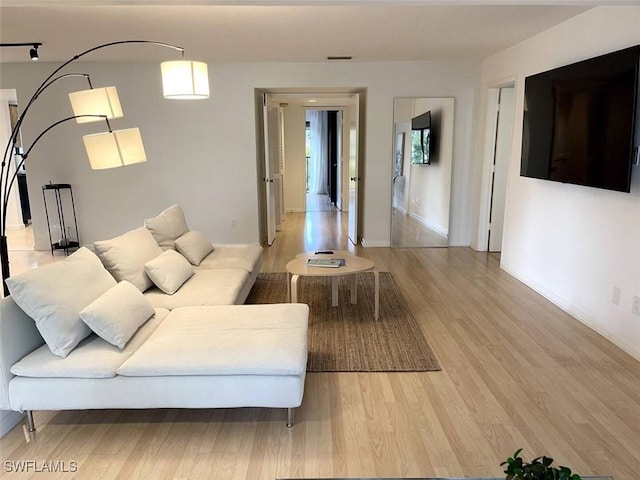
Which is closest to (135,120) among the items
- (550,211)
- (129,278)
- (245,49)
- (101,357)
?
(245,49)

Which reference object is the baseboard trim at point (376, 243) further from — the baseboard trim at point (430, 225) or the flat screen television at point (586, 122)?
the flat screen television at point (586, 122)

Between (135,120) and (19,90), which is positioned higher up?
(19,90)

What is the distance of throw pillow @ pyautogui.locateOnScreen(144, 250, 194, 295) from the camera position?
3221 millimetres

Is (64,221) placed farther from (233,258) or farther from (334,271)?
(334,271)

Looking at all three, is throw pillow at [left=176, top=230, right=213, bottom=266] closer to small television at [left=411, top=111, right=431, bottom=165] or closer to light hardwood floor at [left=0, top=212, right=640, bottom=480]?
light hardwood floor at [left=0, top=212, right=640, bottom=480]

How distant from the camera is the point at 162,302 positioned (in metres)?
3.10

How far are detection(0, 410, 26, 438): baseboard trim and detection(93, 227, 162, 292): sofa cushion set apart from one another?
0.94 metres

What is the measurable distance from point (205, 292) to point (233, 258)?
95 centimetres

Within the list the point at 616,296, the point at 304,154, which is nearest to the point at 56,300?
the point at 616,296

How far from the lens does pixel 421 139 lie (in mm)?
6395

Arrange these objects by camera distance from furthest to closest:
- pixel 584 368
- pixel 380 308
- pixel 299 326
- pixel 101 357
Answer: pixel 380 308 → pixel 584 368 → pixel 299 326 → pixel 101 357

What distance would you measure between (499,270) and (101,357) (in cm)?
427

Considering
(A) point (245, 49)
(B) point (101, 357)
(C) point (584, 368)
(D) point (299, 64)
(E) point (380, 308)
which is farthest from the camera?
(D) point (299, 64)

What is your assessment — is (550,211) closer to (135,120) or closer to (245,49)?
(245,49)
